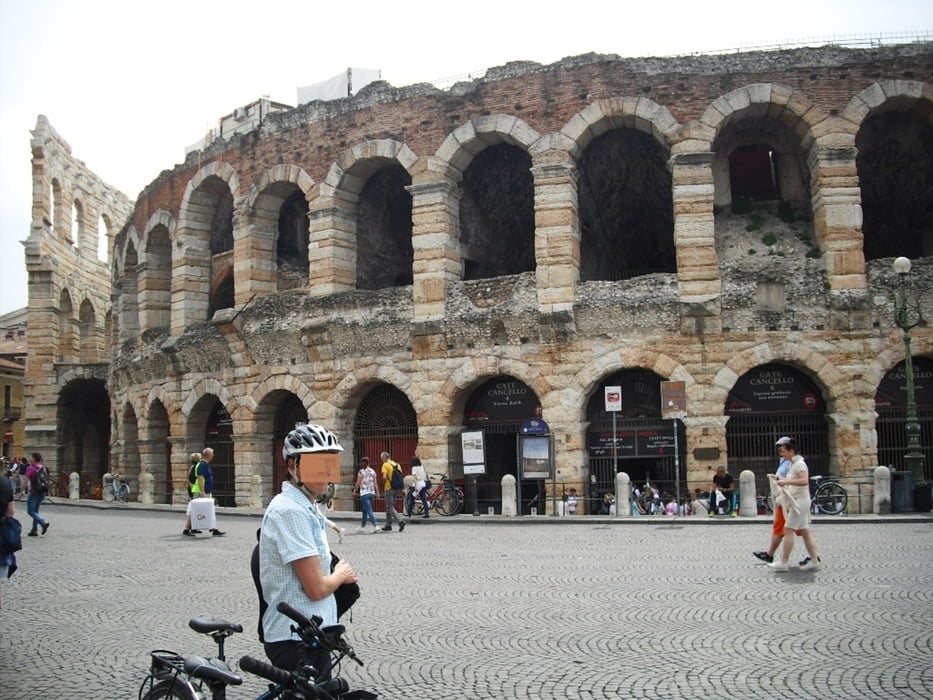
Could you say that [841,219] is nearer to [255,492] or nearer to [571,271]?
[571,271]

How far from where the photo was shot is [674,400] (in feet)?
61.6

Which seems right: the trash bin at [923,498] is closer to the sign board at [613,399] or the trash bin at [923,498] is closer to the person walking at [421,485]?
the sign board at [613,399]

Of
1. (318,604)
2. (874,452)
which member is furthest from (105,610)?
(874,452)

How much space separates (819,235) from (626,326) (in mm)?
4584

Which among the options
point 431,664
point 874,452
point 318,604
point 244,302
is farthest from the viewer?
point 244,302

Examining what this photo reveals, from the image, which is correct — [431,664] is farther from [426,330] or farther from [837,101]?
[837,101]

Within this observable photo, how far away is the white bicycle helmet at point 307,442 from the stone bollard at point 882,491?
1542cm

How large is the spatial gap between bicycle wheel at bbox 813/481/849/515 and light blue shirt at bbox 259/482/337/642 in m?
15.3

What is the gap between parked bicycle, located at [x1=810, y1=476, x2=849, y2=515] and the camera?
55.8 feet

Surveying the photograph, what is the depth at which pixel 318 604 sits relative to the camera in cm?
359

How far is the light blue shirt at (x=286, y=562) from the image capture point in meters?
3.56

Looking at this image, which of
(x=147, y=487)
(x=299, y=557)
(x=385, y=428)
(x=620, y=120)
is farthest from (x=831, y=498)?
(x=147, y=487)

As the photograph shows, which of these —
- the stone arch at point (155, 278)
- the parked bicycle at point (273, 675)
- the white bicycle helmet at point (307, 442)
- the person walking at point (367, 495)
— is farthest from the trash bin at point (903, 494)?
the stone arch at point (155, 278)

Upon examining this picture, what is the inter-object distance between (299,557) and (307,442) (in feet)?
1.57
